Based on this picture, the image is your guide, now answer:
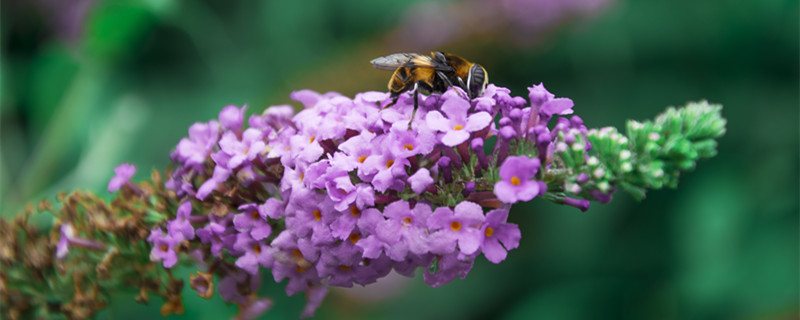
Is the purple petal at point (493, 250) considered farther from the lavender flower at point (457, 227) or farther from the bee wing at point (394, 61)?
the bee wing at point (394, 61)

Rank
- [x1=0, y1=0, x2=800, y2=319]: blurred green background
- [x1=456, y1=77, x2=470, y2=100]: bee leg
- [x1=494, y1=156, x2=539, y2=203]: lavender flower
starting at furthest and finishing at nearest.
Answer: [x1=0, y1=0, x2=800, y2=319]: blurred green background < [x1=456, y1=77, x2=470, y2=100]: bee leg < [x1=494, y1=156, x2=539, y2=203]: lavender flower

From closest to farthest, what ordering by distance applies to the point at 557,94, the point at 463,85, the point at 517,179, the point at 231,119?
the point at 517,179 → the point at 463,85 → the point at 231,119 → the point at 557,94

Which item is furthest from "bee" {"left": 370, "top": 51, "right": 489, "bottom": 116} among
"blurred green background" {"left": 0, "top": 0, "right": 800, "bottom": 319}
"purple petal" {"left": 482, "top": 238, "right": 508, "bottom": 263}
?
"blurred green background" {"left": 0, "top": 0, "right": 800, "bottom": 319}

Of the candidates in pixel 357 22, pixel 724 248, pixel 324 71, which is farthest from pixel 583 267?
pixel 357 22

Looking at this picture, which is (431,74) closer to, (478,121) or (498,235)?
(478,121)

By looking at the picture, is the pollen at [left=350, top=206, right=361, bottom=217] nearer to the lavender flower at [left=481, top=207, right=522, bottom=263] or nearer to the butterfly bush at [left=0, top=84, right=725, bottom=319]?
the butterfly bush at [left=0, top=84, right=725, bottom=319]

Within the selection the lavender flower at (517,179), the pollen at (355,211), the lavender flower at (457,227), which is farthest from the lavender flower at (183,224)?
the lavender flower at (517,179)

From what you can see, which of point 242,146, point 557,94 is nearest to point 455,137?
point 242,146
